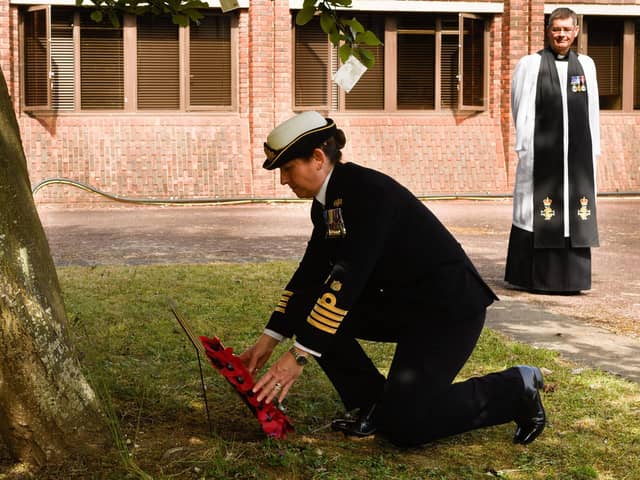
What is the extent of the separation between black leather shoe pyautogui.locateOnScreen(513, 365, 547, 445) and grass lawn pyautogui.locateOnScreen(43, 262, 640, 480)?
0.05m

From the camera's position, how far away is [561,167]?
354 inches

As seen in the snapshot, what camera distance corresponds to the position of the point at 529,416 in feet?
14.7

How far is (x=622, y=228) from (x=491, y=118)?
805 cm

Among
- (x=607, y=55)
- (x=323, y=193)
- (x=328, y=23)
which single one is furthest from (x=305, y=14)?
(x=607, y=55)

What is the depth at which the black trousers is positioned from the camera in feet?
13.9

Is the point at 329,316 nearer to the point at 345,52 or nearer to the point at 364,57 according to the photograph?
the point at 345,52

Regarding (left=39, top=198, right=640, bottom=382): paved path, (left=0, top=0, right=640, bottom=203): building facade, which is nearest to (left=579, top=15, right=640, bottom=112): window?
(left=0, top=0, right=640, bottom=203): building facade

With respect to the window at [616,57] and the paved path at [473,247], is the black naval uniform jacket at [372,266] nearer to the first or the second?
the paved path at [473,247]

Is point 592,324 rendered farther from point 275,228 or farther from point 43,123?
point 43,123

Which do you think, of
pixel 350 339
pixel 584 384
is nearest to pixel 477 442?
pixel 350 339

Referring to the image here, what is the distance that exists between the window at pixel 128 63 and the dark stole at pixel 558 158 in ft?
44.5

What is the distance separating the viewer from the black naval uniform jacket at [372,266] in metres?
4.04

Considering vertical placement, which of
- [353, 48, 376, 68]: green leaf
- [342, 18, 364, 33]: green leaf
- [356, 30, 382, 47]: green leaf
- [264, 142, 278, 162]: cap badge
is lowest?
[264, 142, 278, 162]: cap badge

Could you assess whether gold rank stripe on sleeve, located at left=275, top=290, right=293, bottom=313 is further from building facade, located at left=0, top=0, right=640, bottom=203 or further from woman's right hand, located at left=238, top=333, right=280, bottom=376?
building facade, located at left=0, top=0, right=640, bottom=203
